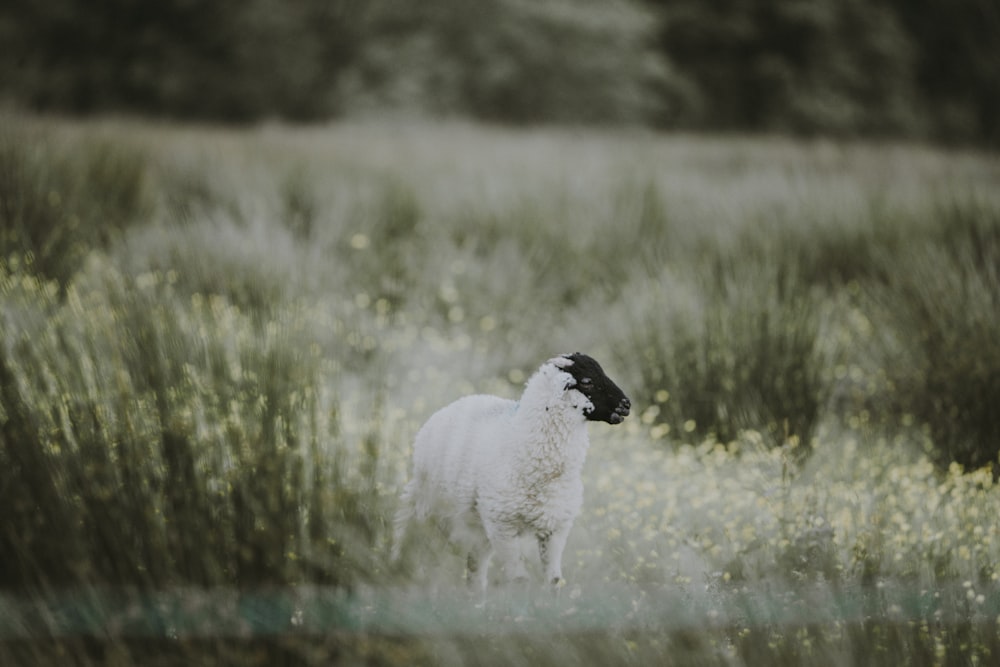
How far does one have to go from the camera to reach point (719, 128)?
16266 millimetres

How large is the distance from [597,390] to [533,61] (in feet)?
42.1

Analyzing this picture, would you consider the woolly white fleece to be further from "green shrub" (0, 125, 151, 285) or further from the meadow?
"green shrub" (0, 125, 151, 285)

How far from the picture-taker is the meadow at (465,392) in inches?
70.4

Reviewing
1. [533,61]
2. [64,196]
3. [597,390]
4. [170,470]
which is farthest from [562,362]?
[533,61]

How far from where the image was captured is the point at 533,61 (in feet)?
45.2

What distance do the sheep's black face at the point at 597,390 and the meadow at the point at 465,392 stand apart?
0.43m

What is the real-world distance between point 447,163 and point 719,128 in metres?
10.9

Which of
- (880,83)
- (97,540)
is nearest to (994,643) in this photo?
(97,540)

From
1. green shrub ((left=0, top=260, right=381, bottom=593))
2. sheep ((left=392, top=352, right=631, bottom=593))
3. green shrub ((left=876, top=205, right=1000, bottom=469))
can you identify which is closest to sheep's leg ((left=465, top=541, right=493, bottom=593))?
sheep ((left=392, top=352, right=631, bottom=593))

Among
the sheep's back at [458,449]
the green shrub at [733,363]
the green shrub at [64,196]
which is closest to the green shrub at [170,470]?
the sheep's back at [458,449]

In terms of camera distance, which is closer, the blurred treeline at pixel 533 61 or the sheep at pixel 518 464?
the sheep at pixel 518 464

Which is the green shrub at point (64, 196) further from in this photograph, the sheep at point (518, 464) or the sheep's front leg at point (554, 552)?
the sheep's front leg at point (554, 552)

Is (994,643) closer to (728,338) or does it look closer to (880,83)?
(728,338)

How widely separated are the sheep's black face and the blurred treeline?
475 inches
